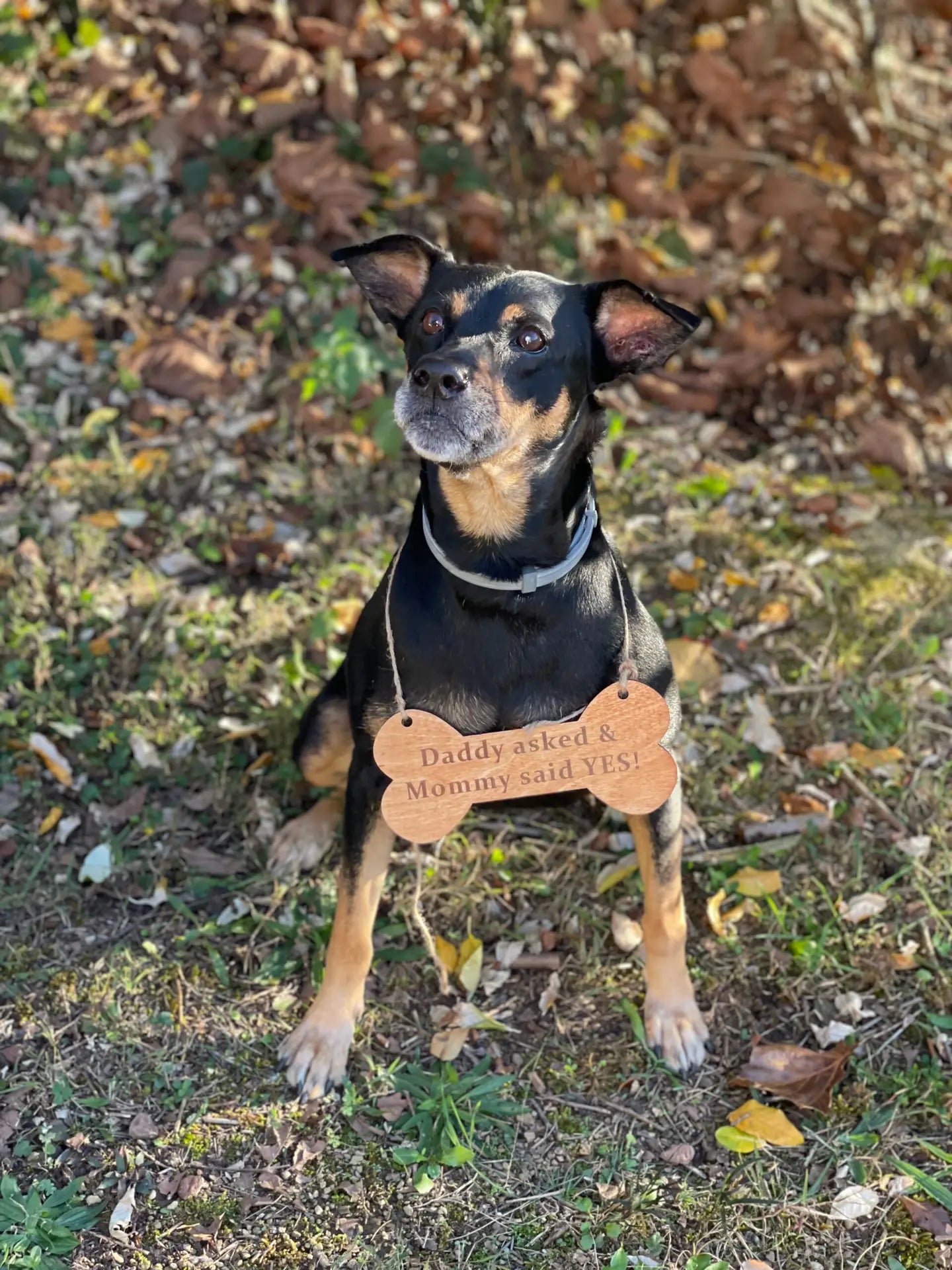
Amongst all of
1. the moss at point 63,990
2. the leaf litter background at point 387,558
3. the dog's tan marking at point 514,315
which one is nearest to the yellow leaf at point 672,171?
the leaf litter background at point 387,558

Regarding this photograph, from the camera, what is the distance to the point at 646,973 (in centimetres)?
355

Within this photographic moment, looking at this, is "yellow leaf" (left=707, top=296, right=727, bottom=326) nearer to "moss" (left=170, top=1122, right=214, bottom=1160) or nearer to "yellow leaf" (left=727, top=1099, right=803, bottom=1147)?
"yellow leaf" (left=727, top=1099, right=803, bottom=1147)

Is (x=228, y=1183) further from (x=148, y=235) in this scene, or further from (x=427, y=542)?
(x=148, y=235)

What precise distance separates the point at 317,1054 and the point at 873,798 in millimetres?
1920

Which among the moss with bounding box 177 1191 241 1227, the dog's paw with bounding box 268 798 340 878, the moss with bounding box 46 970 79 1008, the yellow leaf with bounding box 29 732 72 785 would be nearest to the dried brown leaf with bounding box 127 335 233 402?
the yellow leaf with bounding box 29 732 72 785

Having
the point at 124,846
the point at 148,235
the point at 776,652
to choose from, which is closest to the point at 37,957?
the point at 124,846

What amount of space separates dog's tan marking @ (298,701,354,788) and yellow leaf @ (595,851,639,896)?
857 millimetres

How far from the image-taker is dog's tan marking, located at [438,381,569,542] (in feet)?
9.53

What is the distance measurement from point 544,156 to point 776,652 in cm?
275

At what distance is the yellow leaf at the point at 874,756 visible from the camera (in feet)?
13.6

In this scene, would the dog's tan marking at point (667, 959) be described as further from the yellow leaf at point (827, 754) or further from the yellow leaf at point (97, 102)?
the yellow leaf at point (97, 102)

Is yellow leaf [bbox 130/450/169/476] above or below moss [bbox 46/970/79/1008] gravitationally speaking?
above

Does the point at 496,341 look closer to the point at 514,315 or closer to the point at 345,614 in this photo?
the point at 514,315

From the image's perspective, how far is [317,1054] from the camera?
11.1 feet
